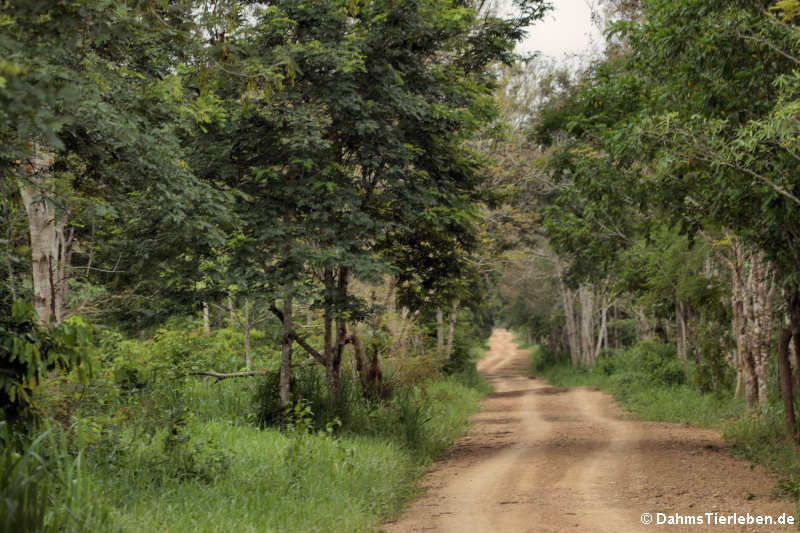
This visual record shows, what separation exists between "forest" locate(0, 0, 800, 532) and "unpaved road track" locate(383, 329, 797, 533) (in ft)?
1.99

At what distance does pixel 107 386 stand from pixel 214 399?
4.90 meters

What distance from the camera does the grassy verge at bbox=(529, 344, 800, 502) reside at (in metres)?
12.8

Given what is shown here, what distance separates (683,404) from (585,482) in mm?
11522

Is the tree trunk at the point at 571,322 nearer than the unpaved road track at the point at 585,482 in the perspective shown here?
No

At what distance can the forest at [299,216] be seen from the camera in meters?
6.45

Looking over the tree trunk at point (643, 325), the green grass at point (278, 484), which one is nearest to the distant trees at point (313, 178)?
the green grass at point (278, 484)

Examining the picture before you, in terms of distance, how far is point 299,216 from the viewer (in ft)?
43.9

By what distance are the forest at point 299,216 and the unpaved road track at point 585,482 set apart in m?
0.61

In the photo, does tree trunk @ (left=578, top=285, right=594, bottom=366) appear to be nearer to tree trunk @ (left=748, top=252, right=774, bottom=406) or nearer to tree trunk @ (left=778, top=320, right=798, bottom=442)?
tree trunk @ (left=748, top=252, right=774, bottom=406)

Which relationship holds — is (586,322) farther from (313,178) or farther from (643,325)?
(313,178)

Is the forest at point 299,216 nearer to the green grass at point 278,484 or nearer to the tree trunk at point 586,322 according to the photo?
the green grass at point 278,484

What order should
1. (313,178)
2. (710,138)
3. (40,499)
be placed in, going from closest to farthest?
(40,499)
(710,138)
(313,178)

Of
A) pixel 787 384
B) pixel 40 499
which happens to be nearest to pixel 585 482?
pixel 787 384

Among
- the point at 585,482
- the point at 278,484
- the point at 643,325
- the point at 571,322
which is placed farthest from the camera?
the point at 571,322
